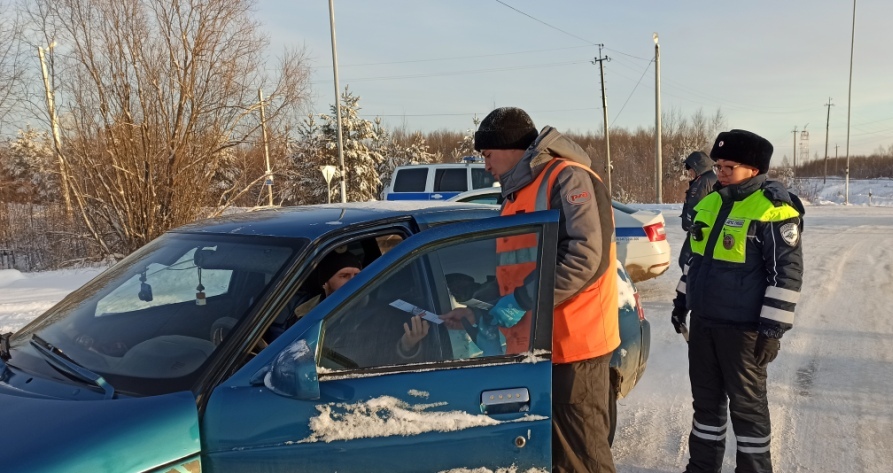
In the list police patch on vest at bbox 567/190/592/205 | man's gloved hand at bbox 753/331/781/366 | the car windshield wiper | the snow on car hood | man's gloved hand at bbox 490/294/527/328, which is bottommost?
man's gloved hand at bbox 753/331/781/366

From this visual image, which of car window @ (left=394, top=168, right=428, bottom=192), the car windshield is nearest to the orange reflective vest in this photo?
the car windshield

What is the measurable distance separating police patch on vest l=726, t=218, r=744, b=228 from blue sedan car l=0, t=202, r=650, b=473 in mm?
1415

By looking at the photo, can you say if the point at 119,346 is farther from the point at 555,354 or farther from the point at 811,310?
the point at 811,310

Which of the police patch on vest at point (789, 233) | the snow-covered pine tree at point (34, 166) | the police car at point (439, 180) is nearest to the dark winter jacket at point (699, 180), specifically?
the police patch on vest at point (789, 233)

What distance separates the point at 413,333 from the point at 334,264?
750 millimetres

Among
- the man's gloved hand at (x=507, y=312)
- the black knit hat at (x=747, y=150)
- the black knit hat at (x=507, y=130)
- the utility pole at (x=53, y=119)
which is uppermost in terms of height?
the utility pole at (x=53, y=119)

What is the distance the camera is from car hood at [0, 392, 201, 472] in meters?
1.61

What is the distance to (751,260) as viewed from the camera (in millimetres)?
3100

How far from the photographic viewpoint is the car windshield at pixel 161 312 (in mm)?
2121

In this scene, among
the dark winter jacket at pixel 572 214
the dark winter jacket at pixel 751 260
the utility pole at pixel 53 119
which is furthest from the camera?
the utility pole at pixel 53 119

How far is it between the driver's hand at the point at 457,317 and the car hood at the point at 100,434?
2.82 feet

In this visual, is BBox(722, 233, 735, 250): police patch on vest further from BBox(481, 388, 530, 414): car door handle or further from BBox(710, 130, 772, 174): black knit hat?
BBox(481, 388, 530, 414): car door handle

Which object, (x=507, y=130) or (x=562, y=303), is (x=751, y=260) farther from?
(x=507, y=130)

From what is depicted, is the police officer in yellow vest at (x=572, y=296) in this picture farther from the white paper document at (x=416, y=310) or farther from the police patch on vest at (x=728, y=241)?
the police patch on vest at (x=728, y=241)
